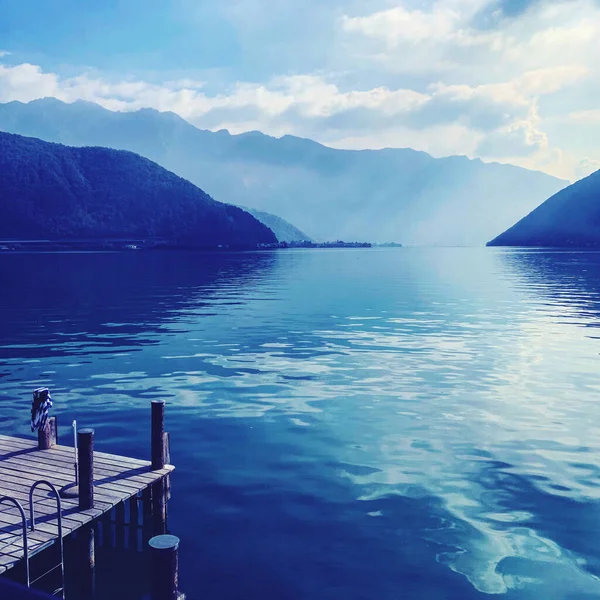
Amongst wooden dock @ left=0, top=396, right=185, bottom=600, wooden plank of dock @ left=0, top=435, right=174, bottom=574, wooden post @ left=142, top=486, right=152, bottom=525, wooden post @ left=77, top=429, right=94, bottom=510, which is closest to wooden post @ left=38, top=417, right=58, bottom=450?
wooden dock @ left=0, top=396, right=185, bottom=600

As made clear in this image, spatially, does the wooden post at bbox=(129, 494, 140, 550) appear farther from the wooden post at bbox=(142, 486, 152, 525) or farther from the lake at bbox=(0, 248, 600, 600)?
the lake at bbox=(0, 248, 600, 600)

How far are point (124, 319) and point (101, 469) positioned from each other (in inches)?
1504

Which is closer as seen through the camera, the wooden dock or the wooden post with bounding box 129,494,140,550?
the wooden dock

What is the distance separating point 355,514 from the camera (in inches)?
637

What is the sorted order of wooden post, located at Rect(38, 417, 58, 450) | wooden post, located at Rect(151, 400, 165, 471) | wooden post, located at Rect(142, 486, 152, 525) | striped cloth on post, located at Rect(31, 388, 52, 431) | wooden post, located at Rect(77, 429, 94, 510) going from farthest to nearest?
wooden post, located at Rect(38, 417, 58, 450)
striped cloth on post, located at Rect(31, 388, 52, 431)
wooden post, located at Rect(151, 400, 165, 471)
wooden post, located at Rect(142, 486, 152, 525)
wooden post, located at Rect(77, 429, 94, 510)

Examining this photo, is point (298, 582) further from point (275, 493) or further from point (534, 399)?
point (534, 399)

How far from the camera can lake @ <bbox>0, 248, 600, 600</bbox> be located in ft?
45.3

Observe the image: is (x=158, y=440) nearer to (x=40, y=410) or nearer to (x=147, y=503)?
(x=147, y=503)

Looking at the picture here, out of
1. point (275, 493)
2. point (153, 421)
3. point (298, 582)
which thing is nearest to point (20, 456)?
point (153, 421)

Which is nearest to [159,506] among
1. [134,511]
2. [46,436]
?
[134,511]

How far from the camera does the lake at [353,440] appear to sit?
1380cm

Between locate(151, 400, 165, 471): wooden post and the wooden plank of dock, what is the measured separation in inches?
7.8

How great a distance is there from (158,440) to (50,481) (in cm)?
267

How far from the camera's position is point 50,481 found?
1512 centimetres
